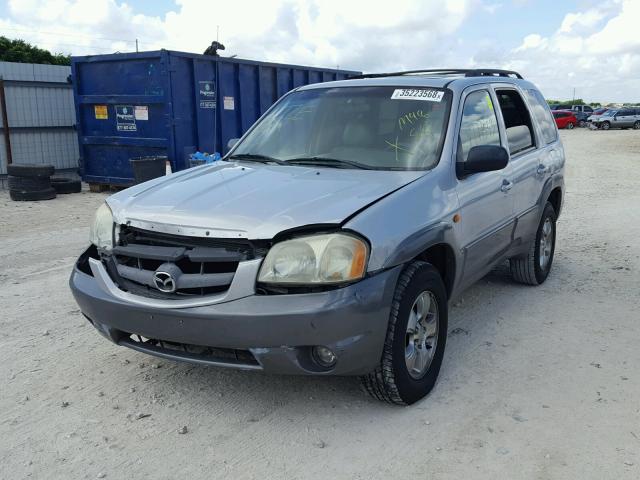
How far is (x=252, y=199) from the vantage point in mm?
3355

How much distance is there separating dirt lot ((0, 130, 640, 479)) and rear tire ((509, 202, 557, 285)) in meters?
0.36

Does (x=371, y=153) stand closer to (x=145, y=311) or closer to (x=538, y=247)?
(x=145, y=311)

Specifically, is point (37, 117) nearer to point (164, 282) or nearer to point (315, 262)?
point (164, 282)

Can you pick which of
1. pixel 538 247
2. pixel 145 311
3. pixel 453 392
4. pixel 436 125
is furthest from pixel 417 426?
pixel 538 247

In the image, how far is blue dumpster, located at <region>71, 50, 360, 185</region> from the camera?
1112cm

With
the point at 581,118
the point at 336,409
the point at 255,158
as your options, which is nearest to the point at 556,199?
the point at 255,158

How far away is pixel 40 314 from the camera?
196 inches

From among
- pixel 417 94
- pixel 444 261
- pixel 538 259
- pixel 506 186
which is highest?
pixel 417 94

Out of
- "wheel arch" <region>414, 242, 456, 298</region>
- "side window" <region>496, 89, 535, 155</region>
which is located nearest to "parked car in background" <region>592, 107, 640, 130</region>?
"side window" <region>496, 89, 535, 155</region>

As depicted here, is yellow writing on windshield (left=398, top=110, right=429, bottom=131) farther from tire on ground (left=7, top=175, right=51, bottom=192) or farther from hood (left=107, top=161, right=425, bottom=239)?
tire on ground (left=7, top=175, right=51, bottom=192)

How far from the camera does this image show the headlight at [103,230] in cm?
351

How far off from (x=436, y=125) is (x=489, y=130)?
718 mm

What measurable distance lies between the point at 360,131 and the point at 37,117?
37.2 feet

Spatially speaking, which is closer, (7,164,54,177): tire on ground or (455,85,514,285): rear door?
(455,85,514,285): rear door
